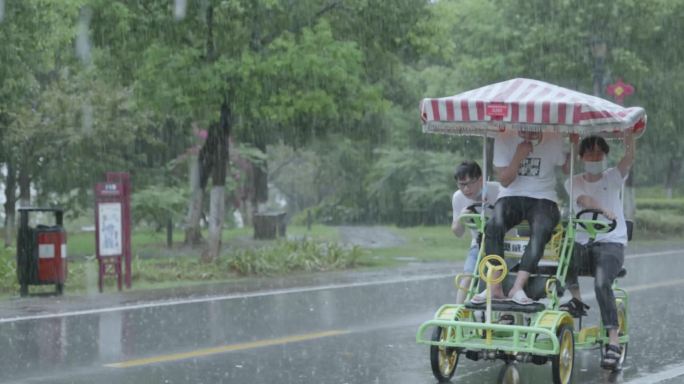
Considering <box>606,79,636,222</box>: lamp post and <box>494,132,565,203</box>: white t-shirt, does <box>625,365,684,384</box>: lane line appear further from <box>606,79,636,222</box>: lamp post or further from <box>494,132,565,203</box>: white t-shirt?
<box>606,79,636,222</box>: lamp post

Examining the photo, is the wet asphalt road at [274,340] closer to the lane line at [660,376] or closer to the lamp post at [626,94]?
the lane line at [660,376]

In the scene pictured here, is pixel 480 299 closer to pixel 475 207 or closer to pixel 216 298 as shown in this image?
pixel 475 207

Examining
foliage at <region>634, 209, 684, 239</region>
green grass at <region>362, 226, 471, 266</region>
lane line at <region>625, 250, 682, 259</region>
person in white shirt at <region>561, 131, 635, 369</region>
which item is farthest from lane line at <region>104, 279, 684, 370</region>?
foliage at <region>634, 209, 684, 239</region>

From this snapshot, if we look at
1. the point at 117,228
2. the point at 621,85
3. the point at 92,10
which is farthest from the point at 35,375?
the point at 621,85

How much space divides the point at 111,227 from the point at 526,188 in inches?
379

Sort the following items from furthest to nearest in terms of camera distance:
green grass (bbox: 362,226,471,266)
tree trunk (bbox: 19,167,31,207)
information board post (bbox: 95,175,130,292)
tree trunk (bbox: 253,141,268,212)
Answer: tree trunk (bbox: 253,141,268,212)
tree trunk (bbox: 19,167,31,207)
green grass (bbox: 362,226,471,266)
information board post (bbox: 95,175,130,292)

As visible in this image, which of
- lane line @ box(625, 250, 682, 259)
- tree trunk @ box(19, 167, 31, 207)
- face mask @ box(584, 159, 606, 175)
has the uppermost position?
tree trunk @ box(19, 167, 31, 207)

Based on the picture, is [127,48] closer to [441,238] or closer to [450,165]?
[441,238]

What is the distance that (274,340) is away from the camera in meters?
12.0

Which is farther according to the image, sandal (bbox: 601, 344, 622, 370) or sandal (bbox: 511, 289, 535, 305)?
sandal (bbox: 601, 344, 622, 370)

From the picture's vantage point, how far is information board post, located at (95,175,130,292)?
1733 centimetres

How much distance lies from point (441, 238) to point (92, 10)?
52.3ft

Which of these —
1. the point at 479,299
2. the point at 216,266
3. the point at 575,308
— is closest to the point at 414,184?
the point at 216,266

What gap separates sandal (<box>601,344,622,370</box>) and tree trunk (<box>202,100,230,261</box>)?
41.8 feet
